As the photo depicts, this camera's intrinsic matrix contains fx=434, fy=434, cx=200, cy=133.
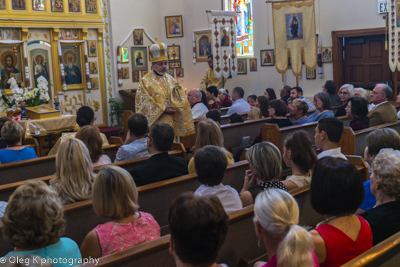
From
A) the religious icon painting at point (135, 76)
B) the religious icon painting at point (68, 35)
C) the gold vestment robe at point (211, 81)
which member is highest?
the religious icon painting at point (68, 35)

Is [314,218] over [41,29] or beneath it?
beneath

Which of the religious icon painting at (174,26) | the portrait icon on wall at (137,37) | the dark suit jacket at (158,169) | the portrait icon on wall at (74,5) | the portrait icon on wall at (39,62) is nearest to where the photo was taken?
the dark suit jacket at (158,169)

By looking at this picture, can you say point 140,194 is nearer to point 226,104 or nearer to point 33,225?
point 33,225

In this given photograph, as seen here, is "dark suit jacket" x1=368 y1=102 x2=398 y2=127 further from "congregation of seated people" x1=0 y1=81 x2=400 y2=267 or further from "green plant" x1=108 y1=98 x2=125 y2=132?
"green plant" x1=108 y1=98 x2=125 y2=132

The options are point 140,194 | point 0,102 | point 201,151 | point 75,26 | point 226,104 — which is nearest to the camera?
point 201,151

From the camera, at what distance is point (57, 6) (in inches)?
425

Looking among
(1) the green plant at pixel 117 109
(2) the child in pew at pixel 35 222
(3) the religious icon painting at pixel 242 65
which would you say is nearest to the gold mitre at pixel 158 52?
(2) the child in pew at pixel 35 222

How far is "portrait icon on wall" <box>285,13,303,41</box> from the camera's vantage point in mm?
10648

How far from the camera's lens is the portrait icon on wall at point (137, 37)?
1272 centimetres

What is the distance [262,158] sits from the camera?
316 centimetres

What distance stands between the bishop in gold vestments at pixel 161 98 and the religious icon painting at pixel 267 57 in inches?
262

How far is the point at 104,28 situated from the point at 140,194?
9.64 meters

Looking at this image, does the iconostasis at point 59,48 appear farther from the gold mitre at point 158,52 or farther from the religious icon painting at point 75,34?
the gold mitre at point 158,52

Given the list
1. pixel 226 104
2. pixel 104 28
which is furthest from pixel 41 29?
pixel 226 104
